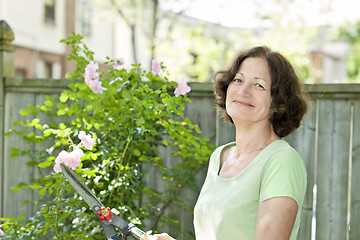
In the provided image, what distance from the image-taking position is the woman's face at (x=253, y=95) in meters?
1.88

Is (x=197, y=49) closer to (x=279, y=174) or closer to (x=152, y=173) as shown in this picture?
(x=152, y=173)

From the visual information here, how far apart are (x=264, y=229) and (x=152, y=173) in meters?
1.55

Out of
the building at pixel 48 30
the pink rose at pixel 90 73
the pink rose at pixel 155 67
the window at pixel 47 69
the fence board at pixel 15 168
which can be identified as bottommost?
the fence board at pixel 15 168

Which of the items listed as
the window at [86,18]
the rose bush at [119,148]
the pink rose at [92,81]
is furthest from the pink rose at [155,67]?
the window at [86,18]

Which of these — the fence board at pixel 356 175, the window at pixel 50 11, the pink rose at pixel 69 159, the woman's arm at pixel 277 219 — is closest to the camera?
the woman's arm at pixel 277 219

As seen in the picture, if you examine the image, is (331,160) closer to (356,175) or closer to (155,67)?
(356,175)

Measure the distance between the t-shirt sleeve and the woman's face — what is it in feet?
A: 0.73

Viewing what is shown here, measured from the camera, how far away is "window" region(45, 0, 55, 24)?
15156mm

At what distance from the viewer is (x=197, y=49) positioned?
1573cm

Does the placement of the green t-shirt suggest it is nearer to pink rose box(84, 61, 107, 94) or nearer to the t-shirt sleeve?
the t-shirt sleeve

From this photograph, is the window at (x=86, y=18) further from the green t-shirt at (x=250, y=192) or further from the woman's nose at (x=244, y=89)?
the green t-shirt at (x=250, y=192)

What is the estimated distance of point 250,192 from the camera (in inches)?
68.4

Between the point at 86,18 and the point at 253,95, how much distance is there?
16.1 meters

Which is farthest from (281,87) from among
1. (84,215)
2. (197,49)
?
(197,49)
